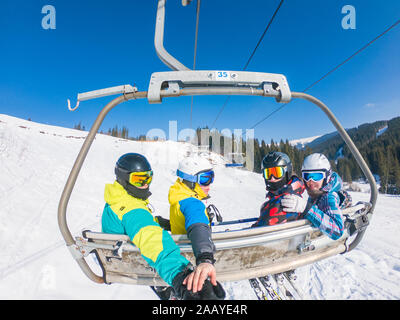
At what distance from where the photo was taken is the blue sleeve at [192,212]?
1.59 metres

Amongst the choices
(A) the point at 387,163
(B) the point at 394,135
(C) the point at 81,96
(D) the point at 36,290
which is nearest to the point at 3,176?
(D) the point at 36,290

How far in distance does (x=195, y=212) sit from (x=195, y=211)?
1 centimetres

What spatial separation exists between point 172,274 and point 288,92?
1708 millimetres

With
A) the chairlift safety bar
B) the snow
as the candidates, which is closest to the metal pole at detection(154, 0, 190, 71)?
the chairlift safety bar

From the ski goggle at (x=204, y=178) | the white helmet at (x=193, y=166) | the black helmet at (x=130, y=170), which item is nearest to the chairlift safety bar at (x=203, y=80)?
the black helmet at (x=130, y=170)

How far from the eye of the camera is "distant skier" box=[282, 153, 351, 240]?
75.3 inches

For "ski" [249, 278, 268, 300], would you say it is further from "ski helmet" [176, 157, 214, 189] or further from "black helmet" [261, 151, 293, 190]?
"ski helmet" [176, 157, 214, 189]

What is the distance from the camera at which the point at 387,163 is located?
47531 mm

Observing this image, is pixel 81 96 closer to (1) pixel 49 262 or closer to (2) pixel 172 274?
(2) pixel 172 274

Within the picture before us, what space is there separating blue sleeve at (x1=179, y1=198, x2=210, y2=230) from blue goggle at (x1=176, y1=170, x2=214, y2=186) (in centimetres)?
42

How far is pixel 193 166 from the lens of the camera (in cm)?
226

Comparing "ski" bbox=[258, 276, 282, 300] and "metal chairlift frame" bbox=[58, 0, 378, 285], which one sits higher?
"metal chairlift frame" bbox=[58, 0, 378, 285]

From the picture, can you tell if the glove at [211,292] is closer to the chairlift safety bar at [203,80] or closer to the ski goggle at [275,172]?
the chairlift safety bar at [203,80]

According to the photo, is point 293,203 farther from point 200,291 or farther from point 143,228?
point 143,228
